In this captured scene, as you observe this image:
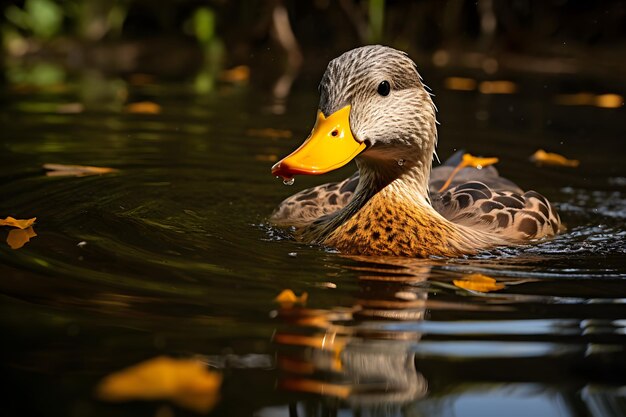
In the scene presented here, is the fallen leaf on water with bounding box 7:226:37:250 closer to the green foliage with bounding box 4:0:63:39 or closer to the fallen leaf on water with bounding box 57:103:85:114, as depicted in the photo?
the fallen leaf on water with bounding box 57:103:85:114

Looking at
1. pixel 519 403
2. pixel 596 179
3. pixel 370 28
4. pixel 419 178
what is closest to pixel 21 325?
pixel 519 403

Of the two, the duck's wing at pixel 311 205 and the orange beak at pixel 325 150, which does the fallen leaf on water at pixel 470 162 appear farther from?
the orange beak at pixel 325 150

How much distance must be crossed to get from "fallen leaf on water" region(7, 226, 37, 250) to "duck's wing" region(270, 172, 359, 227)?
4.38 ft

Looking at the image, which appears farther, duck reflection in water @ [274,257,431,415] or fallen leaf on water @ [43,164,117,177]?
fallen leaf on water @ [43,164,117,177]

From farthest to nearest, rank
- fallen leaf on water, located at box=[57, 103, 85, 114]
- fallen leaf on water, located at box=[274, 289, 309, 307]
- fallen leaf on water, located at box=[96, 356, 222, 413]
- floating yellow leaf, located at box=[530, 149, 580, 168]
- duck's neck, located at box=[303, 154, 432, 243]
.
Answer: fallen leaf on water, located at box=[57, 103, 85, 114] < floating yellow leaf, located at box=[530, 149, 580, 168] < duck's neck, located at box=[303, 154, 432, 243] < fallen leaf on water, located at box=[274, 289, 309, 307] < fallen leaf on water, located at box=[96, 356, 222, 413]

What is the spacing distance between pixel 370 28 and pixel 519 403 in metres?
10.9

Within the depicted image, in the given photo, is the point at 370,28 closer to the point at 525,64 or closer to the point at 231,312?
the point at 525,64

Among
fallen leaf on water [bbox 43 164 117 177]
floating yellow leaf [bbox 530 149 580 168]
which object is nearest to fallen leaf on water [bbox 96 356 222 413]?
fallen leaf on water [bbox 43 164 117 177]

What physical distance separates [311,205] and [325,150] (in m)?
1.44

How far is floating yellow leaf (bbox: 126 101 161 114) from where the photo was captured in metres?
8.80

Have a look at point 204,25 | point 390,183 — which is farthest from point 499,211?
point 204,25

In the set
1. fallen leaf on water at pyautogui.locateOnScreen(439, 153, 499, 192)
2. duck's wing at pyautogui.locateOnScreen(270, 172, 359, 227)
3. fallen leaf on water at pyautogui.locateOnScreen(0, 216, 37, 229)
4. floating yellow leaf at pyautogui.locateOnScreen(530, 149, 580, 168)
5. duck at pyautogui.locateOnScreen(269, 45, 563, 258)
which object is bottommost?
fallen leaf on water at pyautogui.locateOnScreen(0, 216, 37, 229)

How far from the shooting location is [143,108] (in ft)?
29.1

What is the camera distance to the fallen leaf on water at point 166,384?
8.69 feet
